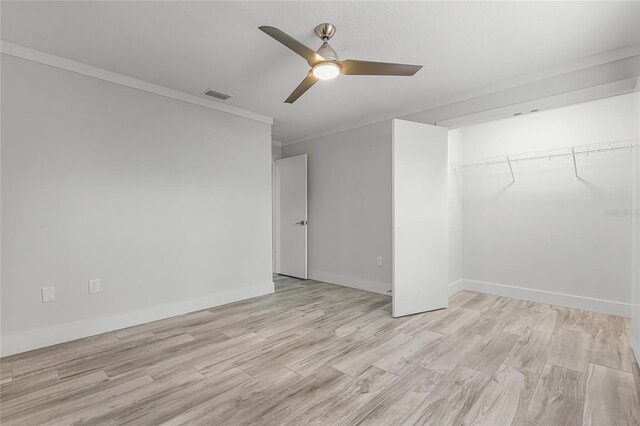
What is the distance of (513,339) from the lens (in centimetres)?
266

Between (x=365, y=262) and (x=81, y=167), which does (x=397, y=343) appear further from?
(x=81, y=167)

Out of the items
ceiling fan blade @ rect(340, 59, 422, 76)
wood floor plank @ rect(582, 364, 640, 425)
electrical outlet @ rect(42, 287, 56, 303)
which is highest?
ceiling fan blade @ rect(340, 59, 422, 76)

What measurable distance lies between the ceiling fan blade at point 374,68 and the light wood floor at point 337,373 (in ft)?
7.08

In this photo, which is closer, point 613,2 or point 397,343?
point 613,2

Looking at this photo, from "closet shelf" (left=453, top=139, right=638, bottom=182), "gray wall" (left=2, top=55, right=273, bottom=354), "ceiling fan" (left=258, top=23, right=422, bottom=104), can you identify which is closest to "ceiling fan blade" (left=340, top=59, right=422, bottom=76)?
"ceiling fan" (left=258, top=23, right=422, bottom=104)

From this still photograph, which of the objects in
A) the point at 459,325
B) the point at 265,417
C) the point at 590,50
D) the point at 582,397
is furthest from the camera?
the point at 459,325

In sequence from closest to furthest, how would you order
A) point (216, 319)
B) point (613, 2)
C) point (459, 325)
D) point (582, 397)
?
1. point (582, 397)
2. point (613, 2)
3. point (459, 325)
4. point (216, 319)

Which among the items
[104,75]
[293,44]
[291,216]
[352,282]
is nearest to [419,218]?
[352,282]

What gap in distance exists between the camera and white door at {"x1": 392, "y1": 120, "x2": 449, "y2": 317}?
3287 mm

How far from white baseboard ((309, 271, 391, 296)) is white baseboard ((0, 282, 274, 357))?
1.43 meters

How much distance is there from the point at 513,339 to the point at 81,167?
4214mm

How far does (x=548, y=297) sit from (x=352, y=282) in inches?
97.8

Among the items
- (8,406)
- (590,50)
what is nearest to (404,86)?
(590,50)

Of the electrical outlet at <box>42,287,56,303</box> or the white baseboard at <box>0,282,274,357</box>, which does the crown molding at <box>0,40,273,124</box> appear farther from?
the white baseboard at <box>0,282,274,357</box>
